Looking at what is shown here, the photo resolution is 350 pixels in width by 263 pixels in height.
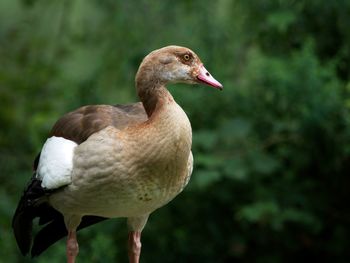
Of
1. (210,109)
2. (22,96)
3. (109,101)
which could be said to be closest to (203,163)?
(210,109)

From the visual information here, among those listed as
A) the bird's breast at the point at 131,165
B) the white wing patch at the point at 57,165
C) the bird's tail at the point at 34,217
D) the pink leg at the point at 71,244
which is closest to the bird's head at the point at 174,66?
the bird's breast at the point at 131,165

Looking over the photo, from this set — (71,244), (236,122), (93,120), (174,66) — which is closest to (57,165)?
(93,120)

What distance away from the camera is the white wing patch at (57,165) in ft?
12.6

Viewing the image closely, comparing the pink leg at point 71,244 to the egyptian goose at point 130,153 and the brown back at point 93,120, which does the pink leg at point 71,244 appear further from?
the brown back at point 93,120

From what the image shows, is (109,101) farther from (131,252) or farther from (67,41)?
(131,252)

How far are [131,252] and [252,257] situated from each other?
2490 millimetres

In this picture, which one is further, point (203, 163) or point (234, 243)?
Result: point (234, 243)

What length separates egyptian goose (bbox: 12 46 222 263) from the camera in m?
3.72

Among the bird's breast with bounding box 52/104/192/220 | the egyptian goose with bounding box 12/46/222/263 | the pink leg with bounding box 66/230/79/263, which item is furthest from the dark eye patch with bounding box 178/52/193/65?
the pink leg with bounding box 66/230/79/263

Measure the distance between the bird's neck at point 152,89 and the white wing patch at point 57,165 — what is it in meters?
0.41

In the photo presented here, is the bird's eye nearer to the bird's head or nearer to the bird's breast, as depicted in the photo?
the bird's head

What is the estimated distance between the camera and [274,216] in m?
6.07

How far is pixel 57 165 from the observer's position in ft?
12.7

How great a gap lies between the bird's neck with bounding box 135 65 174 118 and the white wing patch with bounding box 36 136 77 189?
0.41 m
